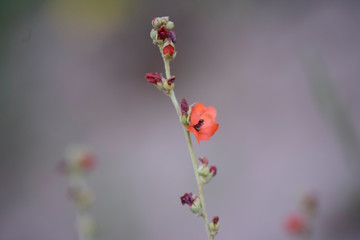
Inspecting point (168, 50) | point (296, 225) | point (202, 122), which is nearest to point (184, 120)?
point (202, 122)

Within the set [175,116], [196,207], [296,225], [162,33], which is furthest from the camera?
[175,116]

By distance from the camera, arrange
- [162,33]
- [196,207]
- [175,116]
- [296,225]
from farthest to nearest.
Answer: [175,116], [296,225], [162,33], [196,207]

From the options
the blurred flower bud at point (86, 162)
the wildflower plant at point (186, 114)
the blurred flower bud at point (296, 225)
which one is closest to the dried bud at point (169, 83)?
the wildflower plant at point (186, 114)

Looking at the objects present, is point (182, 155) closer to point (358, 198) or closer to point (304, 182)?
point (304, 182)

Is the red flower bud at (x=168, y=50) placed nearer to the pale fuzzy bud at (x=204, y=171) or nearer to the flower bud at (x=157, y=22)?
the flower bud at (x=157, y=22)

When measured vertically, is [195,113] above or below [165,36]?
below

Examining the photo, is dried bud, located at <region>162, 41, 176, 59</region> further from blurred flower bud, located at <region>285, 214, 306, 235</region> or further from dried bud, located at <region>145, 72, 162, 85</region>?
blurred flower bud, located at <region>285, 214, 306, 235</region>

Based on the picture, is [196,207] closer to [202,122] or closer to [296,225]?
[202,122]
